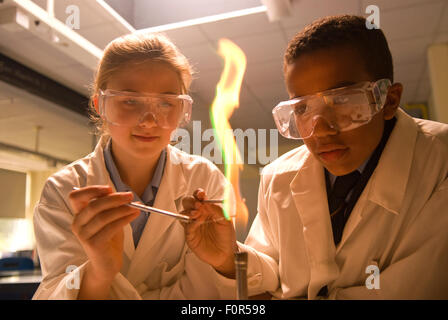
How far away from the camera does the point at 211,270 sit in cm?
111

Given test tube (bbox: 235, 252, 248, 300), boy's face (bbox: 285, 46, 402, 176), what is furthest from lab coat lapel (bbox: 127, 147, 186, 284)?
test tube (bbox: 235, 252, 248, 300)

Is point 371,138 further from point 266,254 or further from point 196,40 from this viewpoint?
point 196,40

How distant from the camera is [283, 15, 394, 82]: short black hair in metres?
1.09

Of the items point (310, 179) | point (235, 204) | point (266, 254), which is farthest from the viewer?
point (266, 254)

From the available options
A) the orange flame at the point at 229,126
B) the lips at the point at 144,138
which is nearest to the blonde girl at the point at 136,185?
the lips at the point at 144,138

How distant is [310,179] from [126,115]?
694mm

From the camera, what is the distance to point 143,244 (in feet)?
4.20

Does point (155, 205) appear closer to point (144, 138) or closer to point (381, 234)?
point (144, 138)

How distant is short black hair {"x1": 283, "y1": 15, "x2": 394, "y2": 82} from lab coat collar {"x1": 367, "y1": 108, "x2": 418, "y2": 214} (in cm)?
20

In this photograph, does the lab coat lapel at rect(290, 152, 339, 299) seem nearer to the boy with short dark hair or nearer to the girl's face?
the boy with short dark hair

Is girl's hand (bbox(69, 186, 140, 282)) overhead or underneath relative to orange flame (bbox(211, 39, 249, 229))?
underneath

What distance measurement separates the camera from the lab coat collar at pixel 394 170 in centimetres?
106

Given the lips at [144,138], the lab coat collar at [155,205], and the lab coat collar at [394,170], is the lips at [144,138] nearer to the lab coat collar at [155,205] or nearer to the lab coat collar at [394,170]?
the lab coat collar at [155,205]

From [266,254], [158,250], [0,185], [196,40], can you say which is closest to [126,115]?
[158,250]
